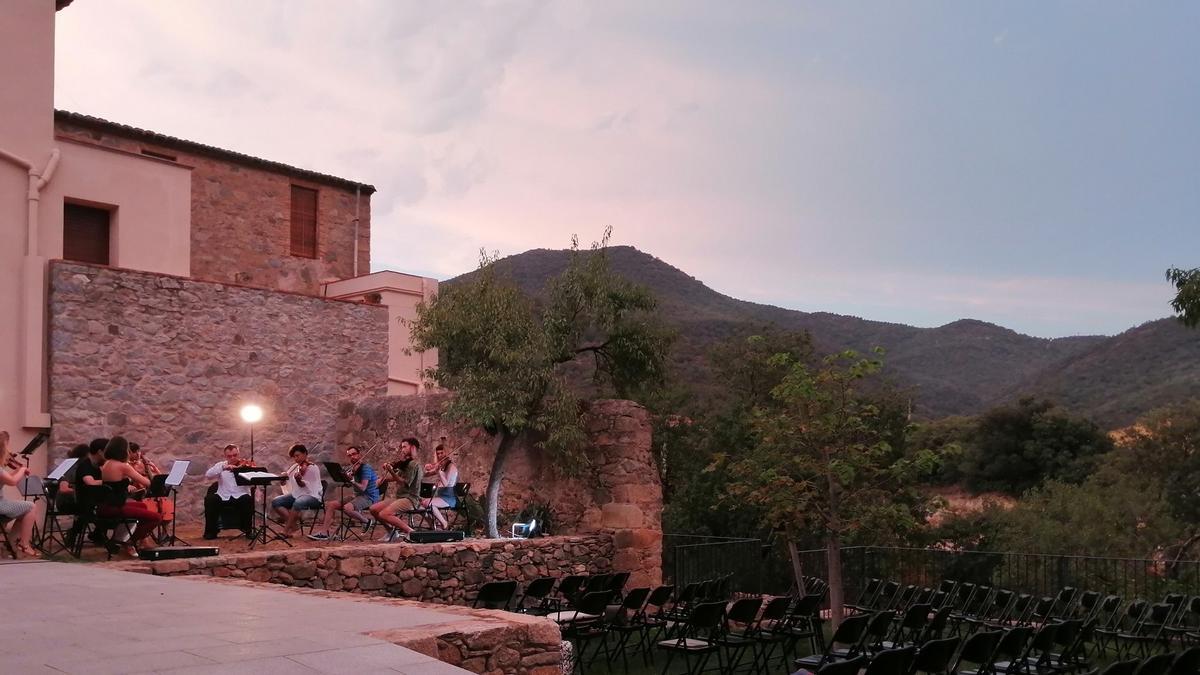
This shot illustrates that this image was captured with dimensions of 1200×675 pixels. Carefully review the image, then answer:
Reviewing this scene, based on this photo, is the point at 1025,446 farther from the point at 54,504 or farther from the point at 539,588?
the point at 54,504

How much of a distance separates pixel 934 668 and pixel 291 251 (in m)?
18.3

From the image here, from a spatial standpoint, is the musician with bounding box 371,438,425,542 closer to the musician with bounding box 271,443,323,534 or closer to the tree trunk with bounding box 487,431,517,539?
the musician with bounding box 271,443,323,534

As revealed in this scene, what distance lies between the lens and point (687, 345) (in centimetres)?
4397

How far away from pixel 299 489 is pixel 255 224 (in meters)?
10.5

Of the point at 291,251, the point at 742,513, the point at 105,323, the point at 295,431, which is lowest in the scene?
the point at 742,513

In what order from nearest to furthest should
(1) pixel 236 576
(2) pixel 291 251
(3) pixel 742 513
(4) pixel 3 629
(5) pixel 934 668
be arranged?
(4) pixel 3 629 → (5) pixel 934 668 → (1) pixel 236 576 → (2) pixel 291 251 → (3) pixel 742 513

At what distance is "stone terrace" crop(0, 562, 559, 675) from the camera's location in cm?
519

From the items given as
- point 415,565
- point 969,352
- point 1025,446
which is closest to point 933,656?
point 415,565

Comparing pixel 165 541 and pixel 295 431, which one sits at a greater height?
pixel 295 431

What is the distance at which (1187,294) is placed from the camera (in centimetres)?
1803

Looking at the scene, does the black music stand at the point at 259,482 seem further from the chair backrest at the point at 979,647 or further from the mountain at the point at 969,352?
the mountain at the point at 969,352

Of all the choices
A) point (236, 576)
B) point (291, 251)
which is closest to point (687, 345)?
point (291, 251)

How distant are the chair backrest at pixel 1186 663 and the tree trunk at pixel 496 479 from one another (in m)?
9.33

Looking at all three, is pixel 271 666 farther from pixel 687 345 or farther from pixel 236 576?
pixel 687 345
